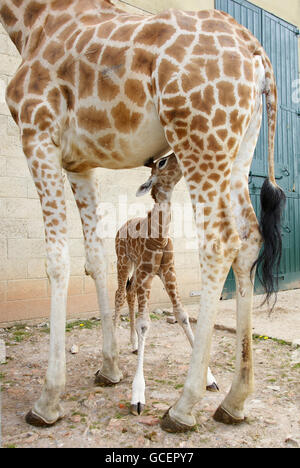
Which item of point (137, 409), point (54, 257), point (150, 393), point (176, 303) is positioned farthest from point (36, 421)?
point (176, 303)

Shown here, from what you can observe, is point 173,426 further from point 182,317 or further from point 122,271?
point 122,271

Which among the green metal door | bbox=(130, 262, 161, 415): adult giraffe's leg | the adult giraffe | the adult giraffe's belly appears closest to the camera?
the adult giraffe

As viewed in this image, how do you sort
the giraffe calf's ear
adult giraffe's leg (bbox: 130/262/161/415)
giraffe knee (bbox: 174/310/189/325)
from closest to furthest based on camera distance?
1. adult giraffe's leg (bbox: 130/262/161/415)
2. the giraffe calf's ear
3. giraffe knee (bbox: 174/310/189/325)

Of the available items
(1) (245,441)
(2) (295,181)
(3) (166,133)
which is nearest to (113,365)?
(1) (245,441)

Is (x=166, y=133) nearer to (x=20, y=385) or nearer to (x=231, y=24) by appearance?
(x=231, y=24)

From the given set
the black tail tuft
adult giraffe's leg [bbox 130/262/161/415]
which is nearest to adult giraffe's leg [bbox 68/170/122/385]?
adult giraffe's leg [bbox 130/262/161/415]

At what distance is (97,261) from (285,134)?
19.6 ft

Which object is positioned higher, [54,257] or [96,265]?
[54,257]

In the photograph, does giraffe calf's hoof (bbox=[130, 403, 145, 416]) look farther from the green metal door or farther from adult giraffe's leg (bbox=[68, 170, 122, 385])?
the green metal door

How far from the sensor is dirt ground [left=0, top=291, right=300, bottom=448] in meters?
2.07

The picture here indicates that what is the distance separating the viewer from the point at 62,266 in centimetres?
234

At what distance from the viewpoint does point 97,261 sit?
2.85 metres

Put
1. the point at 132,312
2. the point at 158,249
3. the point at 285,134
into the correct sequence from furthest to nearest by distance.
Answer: the point at 285,134 < the point at 132,312 < the point at 158,249
